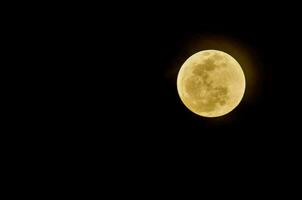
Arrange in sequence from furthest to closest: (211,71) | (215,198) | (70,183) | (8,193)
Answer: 1. (215,198)
2. (70,183)
3. (8,193)
4. (211,71)

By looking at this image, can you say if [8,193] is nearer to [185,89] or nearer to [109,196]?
[109,196]

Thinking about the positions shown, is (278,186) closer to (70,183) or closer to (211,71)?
(211,71)

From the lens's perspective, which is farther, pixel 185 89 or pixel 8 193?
pixel 8 193

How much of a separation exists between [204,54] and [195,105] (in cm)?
73

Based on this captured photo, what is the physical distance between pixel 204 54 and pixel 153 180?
9.46 ft

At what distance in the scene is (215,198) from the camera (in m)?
6.25

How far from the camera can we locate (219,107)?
446cm

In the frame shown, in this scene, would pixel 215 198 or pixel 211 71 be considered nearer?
pixel 211 71

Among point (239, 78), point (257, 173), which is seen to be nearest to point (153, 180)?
point (257, 173)

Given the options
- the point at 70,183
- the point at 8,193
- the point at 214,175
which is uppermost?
the point at 214,175

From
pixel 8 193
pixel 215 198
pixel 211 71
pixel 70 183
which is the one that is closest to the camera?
pixel 211 71

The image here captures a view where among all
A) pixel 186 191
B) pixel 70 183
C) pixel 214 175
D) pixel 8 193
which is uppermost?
pixel 214 175

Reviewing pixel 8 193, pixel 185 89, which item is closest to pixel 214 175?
pixel 185 89

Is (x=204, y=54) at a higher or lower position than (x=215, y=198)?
higher
